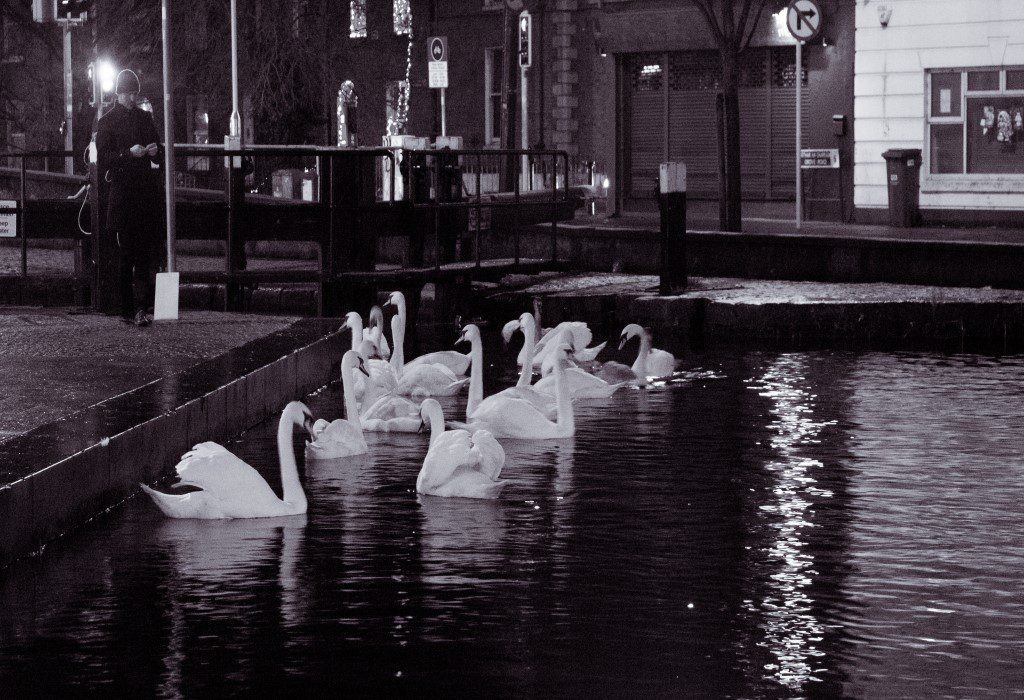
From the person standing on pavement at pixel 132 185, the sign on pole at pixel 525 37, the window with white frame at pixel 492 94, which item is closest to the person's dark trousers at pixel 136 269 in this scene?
the person standing on pavement at pixel 132 185

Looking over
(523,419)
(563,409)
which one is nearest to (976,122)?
(563,409)

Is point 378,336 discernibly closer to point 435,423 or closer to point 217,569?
point 435,423

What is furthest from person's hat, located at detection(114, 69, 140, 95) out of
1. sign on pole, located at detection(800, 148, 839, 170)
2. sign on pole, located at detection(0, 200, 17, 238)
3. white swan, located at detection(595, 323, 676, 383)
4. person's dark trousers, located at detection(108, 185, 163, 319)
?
Answer: sign on pole, located at detection(800, 148, 839, 170)

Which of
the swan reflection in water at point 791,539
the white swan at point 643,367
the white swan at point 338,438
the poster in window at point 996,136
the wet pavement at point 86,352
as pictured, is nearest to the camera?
the swan reflection in water at point 791,539

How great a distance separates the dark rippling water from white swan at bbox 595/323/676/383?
9.91ft

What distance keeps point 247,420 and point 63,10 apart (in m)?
13.0

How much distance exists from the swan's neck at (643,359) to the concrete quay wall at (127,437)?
2.70 metres

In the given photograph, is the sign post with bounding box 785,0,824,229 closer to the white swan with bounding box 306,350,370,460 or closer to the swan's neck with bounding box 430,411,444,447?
the white swan with bounding box 306,350,370,460

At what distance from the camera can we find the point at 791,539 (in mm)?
8680

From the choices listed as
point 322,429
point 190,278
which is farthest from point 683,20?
point 322,429

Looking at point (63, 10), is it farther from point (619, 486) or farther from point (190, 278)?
point (619, 486)

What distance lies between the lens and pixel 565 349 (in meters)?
Result: 12.7

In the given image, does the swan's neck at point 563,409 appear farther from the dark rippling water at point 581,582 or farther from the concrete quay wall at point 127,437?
the concrete quay wall at point 127,437

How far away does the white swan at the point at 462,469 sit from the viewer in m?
9.73
